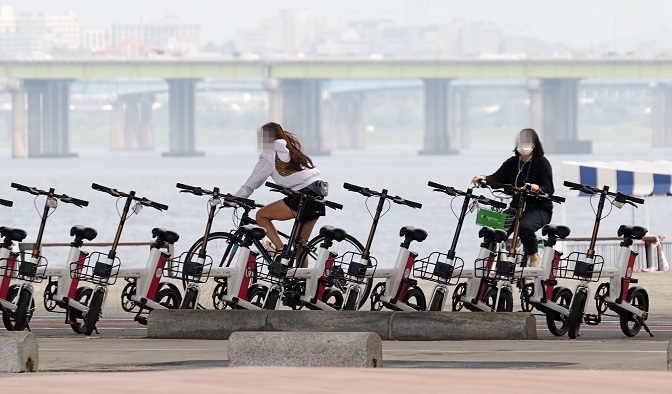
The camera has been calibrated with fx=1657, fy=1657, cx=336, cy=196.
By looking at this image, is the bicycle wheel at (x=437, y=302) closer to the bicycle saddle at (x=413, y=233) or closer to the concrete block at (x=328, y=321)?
the bicycle saddle at (x=413, y=233)

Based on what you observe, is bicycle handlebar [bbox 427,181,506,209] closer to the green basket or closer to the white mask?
→ the green basket

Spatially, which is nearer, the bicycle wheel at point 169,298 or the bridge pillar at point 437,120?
the bicycle wheel at point 169,298

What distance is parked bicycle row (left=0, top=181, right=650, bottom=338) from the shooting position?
508 inches

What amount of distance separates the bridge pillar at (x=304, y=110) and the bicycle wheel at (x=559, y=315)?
404 ft

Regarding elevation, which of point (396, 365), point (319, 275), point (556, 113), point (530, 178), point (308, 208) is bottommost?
point (396, 365)

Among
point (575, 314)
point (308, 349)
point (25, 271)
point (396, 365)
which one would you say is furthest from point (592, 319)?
point (25, 271)

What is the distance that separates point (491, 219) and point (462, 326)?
170cm

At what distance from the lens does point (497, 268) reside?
13.2 meters

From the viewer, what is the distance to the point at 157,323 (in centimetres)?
1265

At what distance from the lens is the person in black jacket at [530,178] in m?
13.4

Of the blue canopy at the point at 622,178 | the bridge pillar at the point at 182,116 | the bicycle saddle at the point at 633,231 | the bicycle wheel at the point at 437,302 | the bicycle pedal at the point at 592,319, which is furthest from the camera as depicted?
the bridge pillar at the point at 182,116

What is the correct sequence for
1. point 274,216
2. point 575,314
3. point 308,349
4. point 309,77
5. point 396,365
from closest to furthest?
point 308,349, point 396,365, point 575,314, point 274,216, point 309,77

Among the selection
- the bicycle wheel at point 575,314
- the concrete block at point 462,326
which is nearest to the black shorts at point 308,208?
the concrete block at point 462,326

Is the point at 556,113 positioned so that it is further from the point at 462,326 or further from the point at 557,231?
the point at 462,326
